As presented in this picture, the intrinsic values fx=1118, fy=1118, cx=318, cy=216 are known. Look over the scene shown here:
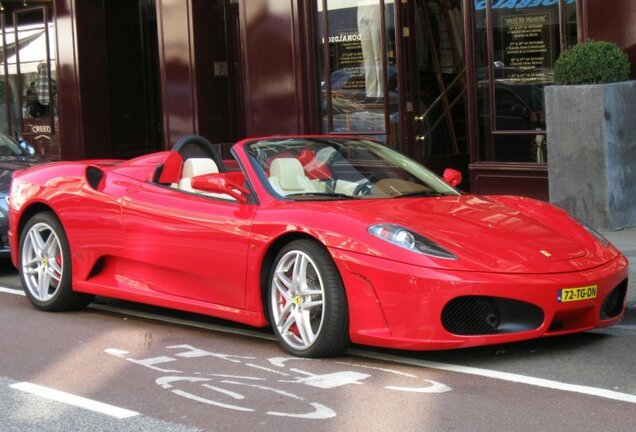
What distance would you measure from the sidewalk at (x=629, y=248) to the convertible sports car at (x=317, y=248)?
1.00 metres

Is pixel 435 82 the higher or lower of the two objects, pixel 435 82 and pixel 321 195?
the higher

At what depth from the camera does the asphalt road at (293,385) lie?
5.23m

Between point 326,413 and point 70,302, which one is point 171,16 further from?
point 326,413

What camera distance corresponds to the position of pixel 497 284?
597cm

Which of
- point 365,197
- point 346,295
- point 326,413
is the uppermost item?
point 365,197

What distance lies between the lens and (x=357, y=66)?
14273mm

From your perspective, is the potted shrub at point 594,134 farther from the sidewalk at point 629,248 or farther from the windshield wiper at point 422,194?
the windshield wiper at point 422,194

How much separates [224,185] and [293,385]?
162 centimetres

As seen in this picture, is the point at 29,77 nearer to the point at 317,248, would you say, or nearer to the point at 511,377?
the point at 317,248

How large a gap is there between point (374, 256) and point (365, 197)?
3.36 feet

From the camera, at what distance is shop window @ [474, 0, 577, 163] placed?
1218cm

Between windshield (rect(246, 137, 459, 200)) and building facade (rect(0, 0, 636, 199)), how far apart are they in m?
4.59

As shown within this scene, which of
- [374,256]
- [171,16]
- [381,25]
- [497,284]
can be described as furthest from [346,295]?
[171,16]

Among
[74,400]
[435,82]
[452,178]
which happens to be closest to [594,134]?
[452,178]
